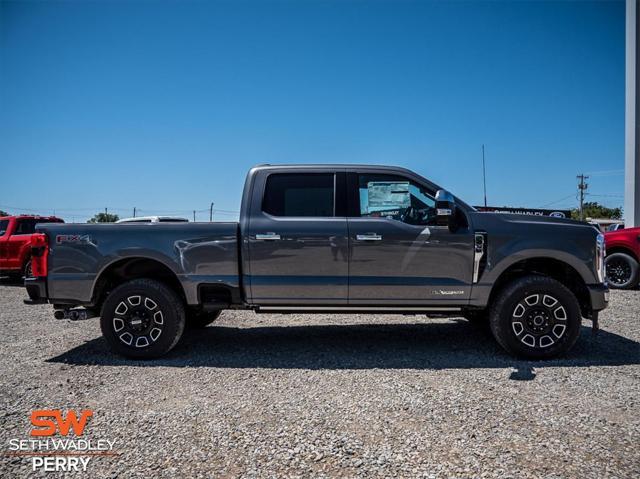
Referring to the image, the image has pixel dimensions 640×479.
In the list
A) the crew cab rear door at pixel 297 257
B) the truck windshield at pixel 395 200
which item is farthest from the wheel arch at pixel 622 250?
the crew cab rear door at pixel 297 257

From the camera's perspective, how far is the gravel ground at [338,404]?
2330 millimetres

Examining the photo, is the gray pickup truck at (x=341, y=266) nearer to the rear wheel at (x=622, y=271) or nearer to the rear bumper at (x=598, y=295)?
the rear bumper at (x=598, y=295)

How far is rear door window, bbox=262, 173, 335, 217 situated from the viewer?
435 cm

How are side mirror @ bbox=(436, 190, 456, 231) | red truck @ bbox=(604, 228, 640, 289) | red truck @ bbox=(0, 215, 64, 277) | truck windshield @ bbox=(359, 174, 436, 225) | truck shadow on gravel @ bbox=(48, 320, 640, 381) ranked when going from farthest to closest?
red truck @ bbox=(0, 215, 64, 277) < red truck @ bbox=(604, 228, 640, 289) < truck windshield @ bbox=(359, 174, 436, 225) < truck shadow on gravel @ bbox=(48, 320, 640, 381) < side mirror @ bbox=(436, 190, 456, 231)

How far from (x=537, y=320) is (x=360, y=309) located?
180 cm

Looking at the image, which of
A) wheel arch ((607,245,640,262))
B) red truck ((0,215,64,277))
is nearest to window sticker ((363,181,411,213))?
wheel arch ((607,245,640,262))

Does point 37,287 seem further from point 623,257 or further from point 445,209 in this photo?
point 623,257

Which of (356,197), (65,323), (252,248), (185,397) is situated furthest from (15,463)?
(65,323)

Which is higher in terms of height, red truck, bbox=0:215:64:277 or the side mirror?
the side mirror

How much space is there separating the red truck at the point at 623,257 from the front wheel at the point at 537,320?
231 inches

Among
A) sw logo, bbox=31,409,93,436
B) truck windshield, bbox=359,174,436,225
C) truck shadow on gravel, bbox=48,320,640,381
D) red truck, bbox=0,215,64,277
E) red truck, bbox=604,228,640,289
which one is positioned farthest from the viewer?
red truck, bbox=0,215,64,277

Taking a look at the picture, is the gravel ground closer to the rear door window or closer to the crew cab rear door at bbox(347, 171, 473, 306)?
the crew cab rear door at bbox(347, 171, 473, 306)

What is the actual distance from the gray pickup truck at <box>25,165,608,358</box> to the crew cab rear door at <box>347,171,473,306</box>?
0.4 inches

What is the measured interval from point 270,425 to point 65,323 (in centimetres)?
477
